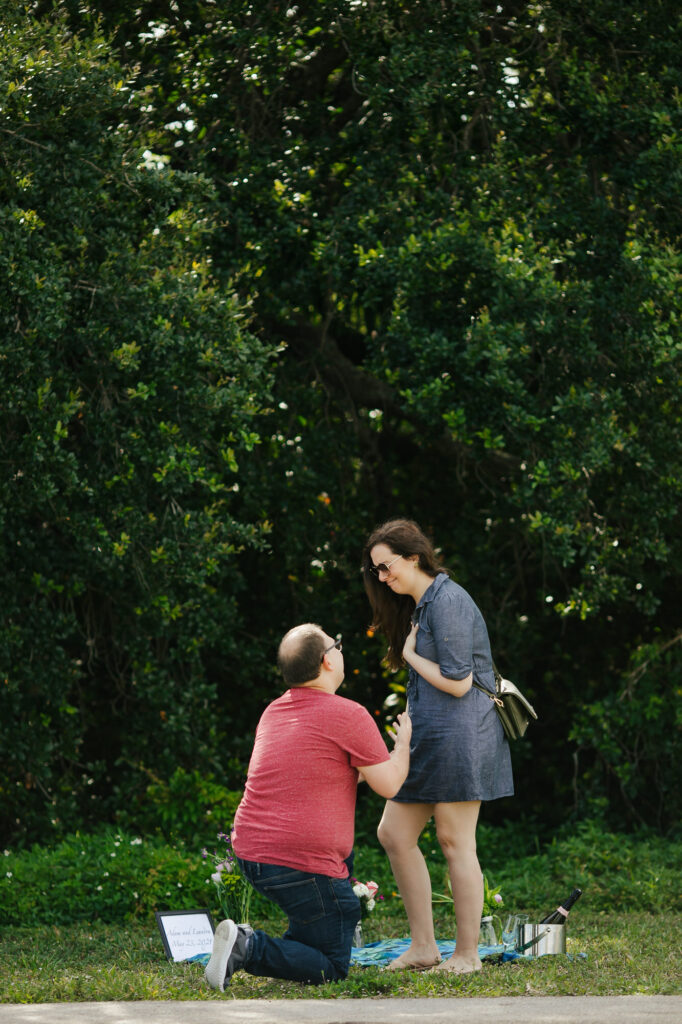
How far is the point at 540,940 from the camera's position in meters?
5.16

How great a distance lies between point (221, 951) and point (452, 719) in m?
1.21

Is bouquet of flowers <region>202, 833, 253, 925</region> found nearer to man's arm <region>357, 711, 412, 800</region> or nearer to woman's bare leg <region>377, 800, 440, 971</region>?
woman's bare leg <region>377, 800, 440, 971</region>

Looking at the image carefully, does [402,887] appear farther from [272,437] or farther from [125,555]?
[272,437]

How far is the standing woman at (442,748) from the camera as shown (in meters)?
4.80

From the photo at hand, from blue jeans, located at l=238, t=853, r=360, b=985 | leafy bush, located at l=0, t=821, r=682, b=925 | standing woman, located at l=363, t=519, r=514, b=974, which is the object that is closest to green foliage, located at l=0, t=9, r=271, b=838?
leafy bush, located at l=0, t=821, r=682, b=925

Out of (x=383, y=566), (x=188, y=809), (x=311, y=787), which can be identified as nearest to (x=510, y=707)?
(x=383, y=566)

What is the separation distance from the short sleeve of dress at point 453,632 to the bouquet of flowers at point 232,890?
1.81 meters

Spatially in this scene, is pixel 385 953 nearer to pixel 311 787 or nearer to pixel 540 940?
pixel 540 940

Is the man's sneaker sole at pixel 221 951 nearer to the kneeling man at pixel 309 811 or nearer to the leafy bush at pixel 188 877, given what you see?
the kneeling man at pixel 309 811

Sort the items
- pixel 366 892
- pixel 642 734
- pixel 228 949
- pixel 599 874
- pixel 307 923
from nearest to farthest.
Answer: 1. pixel 228 949
2. pixel 307 923
3. pixel 366 892
4. pixel 599 874
5. pixel 642 734

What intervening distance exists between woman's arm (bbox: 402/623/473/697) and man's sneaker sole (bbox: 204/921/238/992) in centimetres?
116

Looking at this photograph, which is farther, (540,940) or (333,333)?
(333,333)

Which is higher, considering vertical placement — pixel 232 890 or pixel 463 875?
pixel 463 875

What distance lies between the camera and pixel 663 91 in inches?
289
